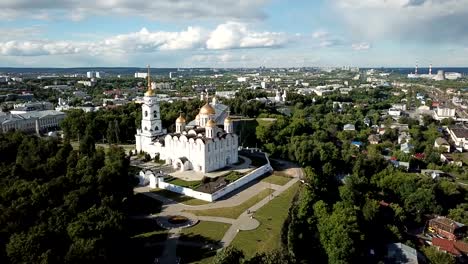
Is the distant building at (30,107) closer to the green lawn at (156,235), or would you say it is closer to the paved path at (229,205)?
the paved path at (229,205)

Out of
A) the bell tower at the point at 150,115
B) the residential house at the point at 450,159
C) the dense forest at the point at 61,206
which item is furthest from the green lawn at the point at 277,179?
the residential house at the point at 450,159

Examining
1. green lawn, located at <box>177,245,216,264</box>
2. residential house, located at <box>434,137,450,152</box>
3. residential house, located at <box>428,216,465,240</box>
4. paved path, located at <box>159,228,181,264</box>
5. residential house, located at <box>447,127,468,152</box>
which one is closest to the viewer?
green lawn, located at <box>177,245,216,264</box>

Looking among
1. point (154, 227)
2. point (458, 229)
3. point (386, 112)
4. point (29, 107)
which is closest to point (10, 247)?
point (154, 227)

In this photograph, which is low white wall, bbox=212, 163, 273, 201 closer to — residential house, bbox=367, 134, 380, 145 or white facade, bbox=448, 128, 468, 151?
residential house, bbox=367, 134, 380, 145

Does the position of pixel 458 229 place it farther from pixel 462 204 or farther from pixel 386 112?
pixel 386 112

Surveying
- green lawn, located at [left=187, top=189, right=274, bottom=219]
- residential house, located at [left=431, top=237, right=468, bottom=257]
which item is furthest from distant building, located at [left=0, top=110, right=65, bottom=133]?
residential house, located at [left=431, top=237, right=468, bottom=257]

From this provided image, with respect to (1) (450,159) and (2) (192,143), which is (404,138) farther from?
(2) (192,143)
